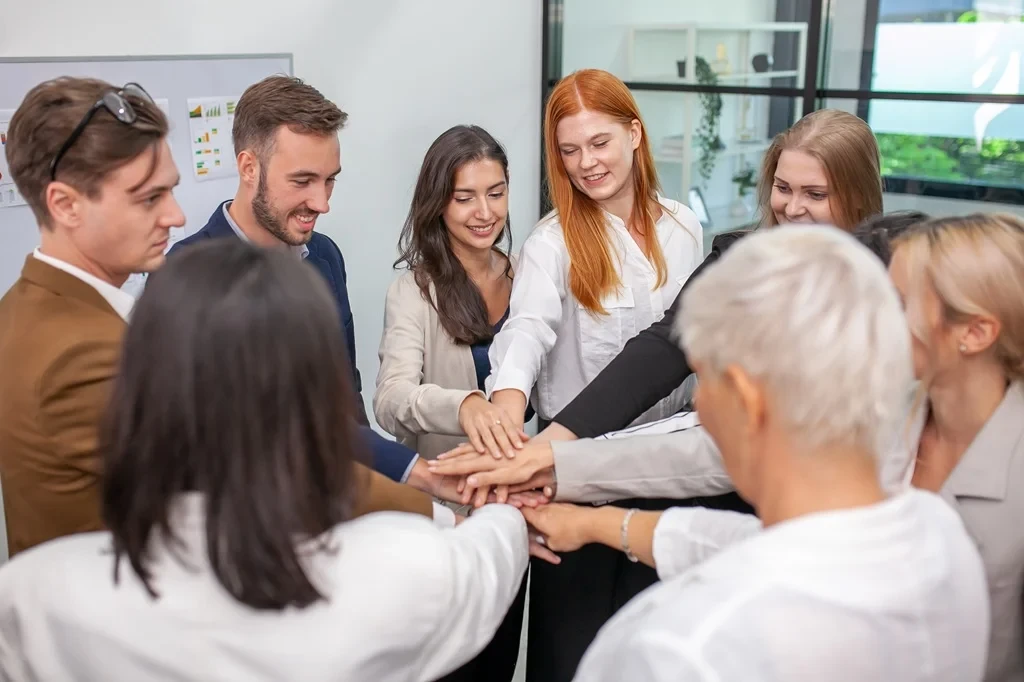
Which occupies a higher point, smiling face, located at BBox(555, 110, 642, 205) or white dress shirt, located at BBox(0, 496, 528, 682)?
smiling face, located at BBox(555, 110, 642, 205)

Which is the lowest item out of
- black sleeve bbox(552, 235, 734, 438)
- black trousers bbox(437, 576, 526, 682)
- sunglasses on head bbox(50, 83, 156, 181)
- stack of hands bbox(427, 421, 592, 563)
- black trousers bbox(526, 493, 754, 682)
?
black trousers bbox(437, 576, 526, 682)

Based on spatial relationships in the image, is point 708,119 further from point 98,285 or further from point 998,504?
point 98,285

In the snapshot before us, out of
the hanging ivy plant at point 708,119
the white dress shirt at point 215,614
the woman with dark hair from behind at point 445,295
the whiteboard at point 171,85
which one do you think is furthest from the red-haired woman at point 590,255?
the hanging ivy plant at point 708,119

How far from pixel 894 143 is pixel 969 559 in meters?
3.28

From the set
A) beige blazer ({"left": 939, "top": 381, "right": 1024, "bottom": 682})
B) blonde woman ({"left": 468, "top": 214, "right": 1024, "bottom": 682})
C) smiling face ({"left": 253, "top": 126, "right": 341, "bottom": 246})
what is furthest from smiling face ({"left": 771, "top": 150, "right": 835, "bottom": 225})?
smiling face ({"left": 253, "top": 126, "right": 341, "bottom": 246})

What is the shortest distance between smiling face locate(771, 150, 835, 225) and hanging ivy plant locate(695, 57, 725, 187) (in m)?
2.46

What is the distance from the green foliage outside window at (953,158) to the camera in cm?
364

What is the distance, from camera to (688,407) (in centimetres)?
223

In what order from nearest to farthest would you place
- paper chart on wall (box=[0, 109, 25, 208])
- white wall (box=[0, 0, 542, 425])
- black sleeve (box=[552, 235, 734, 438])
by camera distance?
black sleeve (box=[552, 235, 734, 438]) < paper chart on wall (box=[0, 109, 25, 208]) < white wall (box=[0, 0, 542, 425])

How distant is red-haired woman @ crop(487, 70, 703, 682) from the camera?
214cm

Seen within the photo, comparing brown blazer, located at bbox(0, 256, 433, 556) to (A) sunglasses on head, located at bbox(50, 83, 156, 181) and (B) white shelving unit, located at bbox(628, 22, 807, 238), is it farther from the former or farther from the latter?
(B) white shelving unit, located at bbox(628, 22, 807, 238)

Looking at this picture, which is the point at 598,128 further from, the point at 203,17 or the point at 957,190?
the point at 957,190

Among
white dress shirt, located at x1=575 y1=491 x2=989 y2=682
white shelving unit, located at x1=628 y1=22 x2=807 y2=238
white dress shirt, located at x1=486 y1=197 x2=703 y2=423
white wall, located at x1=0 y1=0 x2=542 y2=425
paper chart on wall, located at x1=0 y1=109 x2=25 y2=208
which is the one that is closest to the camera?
white dress shirt, located at x1=575 y1=491 x2=989 y2=682

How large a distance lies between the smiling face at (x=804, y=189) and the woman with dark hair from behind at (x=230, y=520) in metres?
1.29
